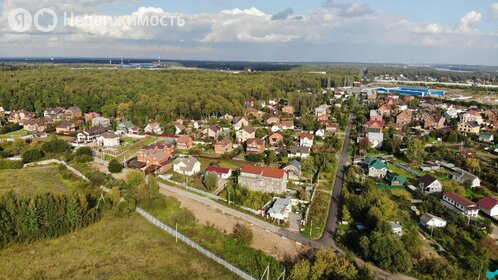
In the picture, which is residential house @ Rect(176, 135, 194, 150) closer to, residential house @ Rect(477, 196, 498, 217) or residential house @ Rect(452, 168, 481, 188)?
residential house @ Rect(452, 168, 481, 188)

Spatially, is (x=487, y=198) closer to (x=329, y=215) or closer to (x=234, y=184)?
(x=329, y=215)

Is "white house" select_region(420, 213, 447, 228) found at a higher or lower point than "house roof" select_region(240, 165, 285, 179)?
lower

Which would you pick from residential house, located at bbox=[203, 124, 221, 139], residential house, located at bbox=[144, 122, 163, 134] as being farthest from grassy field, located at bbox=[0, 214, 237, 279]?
residential house, located at bbox=[144, 122, 163, 134]

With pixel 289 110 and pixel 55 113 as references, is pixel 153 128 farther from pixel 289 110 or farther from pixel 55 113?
pixel 289 110

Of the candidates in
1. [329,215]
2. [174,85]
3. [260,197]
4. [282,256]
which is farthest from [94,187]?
[174,85]

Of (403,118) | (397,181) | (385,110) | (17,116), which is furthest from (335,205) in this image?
(17,116)

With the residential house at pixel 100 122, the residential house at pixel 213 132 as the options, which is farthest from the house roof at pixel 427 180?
the residential house at pixel 100 122
